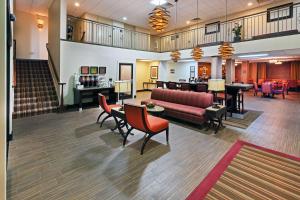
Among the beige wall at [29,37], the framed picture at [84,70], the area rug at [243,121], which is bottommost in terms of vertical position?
the area rug at [243,121]

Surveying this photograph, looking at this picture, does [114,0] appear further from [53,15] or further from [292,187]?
[292,187]

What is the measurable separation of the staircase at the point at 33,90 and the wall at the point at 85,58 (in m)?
0.75

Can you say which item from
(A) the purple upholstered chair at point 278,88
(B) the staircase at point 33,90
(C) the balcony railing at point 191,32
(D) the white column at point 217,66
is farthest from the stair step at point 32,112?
(A) the purple upholstered chair at point 278,88

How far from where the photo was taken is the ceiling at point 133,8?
8.37 metres

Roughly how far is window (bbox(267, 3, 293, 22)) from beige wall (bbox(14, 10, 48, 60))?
1245cm

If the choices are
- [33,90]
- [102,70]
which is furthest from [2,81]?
[102,70]

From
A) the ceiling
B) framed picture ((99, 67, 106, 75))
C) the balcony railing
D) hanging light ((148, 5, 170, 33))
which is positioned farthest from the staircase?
hanging light ((148, 5, 170, 33))

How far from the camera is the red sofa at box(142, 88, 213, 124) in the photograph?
4.95m

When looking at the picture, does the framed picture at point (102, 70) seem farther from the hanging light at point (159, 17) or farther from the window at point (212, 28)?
the window at point (212, 28)

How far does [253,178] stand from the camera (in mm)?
2578

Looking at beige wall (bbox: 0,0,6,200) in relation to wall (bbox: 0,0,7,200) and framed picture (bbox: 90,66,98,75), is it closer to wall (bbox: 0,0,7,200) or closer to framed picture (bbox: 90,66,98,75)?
wall (bbox: 0,0,7,200)

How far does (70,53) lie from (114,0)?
339 centimetres

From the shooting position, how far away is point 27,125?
4.96 meters

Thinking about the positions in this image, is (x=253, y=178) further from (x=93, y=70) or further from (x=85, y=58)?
(x=85, y=58)
